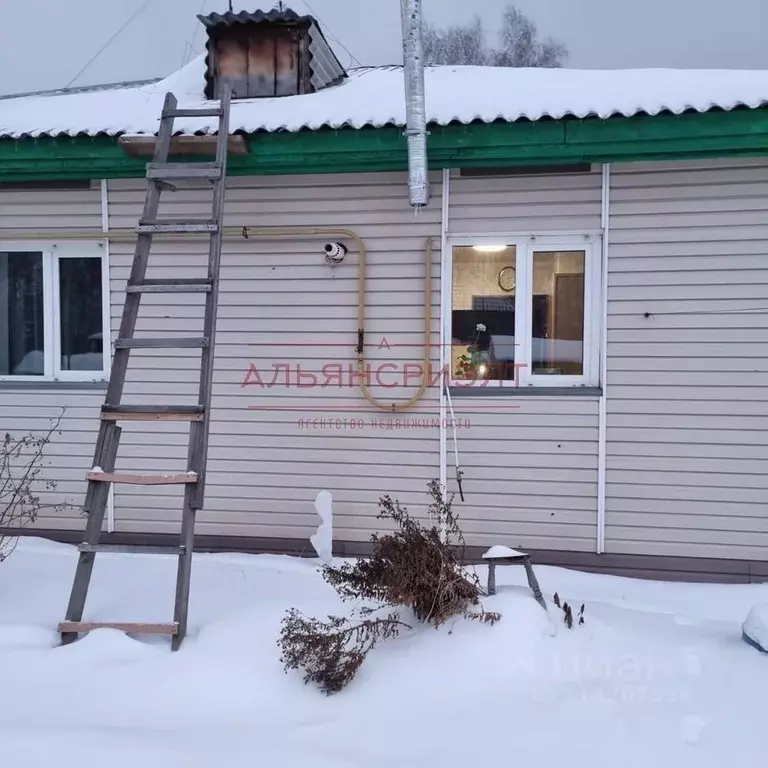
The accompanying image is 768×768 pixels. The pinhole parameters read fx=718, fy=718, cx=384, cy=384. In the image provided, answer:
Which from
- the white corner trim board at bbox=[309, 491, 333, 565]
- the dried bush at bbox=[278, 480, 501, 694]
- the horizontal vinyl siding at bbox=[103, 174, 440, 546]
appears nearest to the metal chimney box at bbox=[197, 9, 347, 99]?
the horizontal vinyl siding at bbox=[103, 174, 440, 546]

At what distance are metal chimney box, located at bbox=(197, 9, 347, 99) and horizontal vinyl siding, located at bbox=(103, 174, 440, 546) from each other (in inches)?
55.6

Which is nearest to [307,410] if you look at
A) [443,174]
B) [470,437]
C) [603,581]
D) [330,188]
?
[470,437]

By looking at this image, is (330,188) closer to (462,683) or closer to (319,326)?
(319,326)

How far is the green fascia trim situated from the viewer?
464cm

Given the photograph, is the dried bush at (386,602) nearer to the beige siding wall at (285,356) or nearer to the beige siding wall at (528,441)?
the beige siding wall at (528,441)

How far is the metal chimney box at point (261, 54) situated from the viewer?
20.6 feet

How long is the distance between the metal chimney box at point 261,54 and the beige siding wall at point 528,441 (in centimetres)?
213

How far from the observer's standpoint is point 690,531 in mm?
4980

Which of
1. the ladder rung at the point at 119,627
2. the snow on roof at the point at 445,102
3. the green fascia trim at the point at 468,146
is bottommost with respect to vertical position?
the ladder rung at the point at 119,627

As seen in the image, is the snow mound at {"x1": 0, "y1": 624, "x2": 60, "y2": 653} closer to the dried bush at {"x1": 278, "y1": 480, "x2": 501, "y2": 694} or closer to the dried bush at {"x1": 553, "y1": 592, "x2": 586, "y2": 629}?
the dried bush at {"x1": 278, "y1": 480, "x2": 501, "y2": 694}

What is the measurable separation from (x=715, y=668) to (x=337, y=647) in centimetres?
193

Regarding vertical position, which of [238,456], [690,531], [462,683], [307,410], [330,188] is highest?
[330,188]

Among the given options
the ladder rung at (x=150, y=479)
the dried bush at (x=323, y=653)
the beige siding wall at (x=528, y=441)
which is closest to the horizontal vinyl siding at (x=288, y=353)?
the beige siding wall at (x=528, y=441)

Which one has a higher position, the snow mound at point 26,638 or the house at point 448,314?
the house at point 448,314
